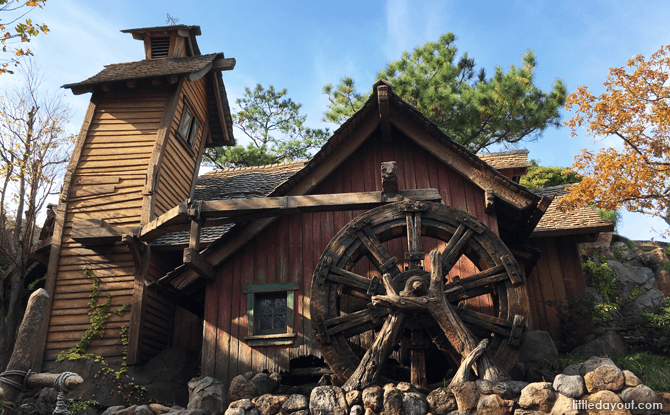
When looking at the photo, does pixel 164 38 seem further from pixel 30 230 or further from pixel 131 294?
pixel 131 294

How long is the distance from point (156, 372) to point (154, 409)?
2.62 meters

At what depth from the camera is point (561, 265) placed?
10.5 metres

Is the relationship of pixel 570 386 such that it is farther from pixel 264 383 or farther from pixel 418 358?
pixel 264 383

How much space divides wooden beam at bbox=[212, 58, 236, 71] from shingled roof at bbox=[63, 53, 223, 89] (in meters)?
0.14

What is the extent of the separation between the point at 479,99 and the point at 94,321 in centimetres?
1401

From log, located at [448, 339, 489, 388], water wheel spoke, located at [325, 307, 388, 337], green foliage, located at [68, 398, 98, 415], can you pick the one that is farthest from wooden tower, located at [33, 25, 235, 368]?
log, located at [448, 339, 489, 388]

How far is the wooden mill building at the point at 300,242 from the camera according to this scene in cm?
686

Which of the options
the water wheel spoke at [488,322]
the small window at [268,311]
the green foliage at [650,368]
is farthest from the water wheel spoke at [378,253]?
the green foliage at [650,368]

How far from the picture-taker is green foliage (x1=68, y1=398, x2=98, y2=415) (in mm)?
7488

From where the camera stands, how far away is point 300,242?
8.23 m

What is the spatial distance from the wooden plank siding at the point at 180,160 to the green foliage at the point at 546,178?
481 inches

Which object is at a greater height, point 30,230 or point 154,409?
point 30,230

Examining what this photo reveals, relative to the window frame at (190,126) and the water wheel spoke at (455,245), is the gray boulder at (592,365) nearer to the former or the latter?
the water wheel spoke at (455,245)

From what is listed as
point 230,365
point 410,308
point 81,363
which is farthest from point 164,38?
point 410,308
